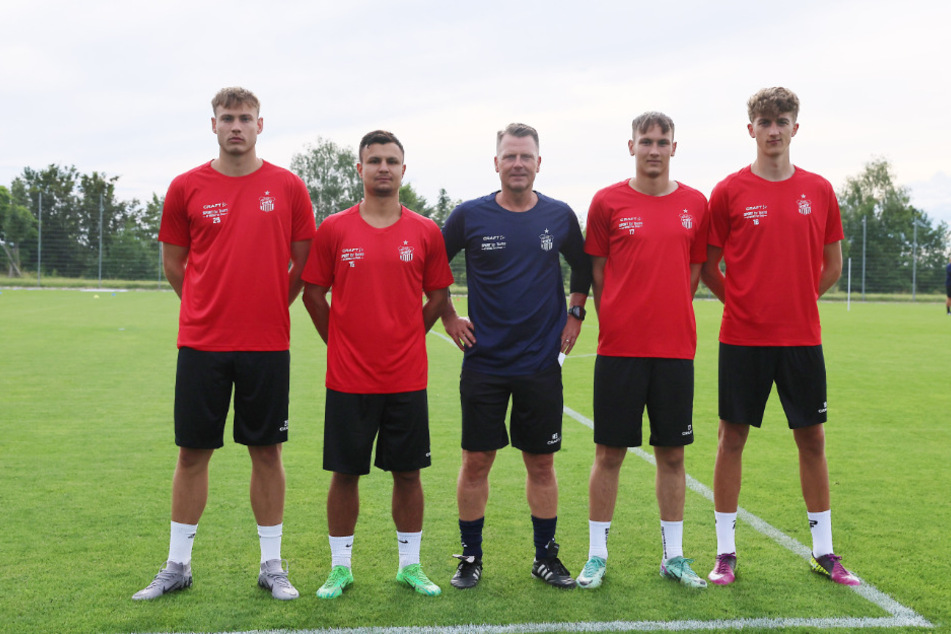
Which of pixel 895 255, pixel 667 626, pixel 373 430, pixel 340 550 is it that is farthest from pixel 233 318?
pixel 895 255

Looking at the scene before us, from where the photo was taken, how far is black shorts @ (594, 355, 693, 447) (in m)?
3.87

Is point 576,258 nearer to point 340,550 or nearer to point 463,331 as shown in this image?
point 463,331

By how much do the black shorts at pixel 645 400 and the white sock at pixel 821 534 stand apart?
773 millimetres

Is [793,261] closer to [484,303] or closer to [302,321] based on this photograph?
[484,303]

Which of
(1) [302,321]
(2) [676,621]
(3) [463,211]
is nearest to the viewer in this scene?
(2) [676,621]

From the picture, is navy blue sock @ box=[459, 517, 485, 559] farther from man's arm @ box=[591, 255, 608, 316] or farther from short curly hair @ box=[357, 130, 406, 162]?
short curly hair @ box=[357, 130, 406, 162]

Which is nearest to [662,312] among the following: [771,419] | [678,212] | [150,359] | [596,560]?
[678,212]

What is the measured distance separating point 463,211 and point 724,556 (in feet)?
6.82

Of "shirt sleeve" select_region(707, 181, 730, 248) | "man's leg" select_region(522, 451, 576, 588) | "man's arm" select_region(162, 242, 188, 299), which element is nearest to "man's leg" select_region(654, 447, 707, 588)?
"man's leg" select_region(522, 451, 576, 588)

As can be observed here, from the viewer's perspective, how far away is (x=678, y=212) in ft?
12.8

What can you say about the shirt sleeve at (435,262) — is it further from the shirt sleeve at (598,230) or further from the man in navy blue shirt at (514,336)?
the shirt sleeve at (598,230)

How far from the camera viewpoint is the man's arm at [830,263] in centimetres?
414

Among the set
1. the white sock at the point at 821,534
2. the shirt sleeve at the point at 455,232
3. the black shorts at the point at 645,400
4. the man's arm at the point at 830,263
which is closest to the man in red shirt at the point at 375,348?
the shirt sleeve at the point at 455,232

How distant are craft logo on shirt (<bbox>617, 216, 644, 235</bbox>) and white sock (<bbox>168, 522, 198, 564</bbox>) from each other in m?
2.46
